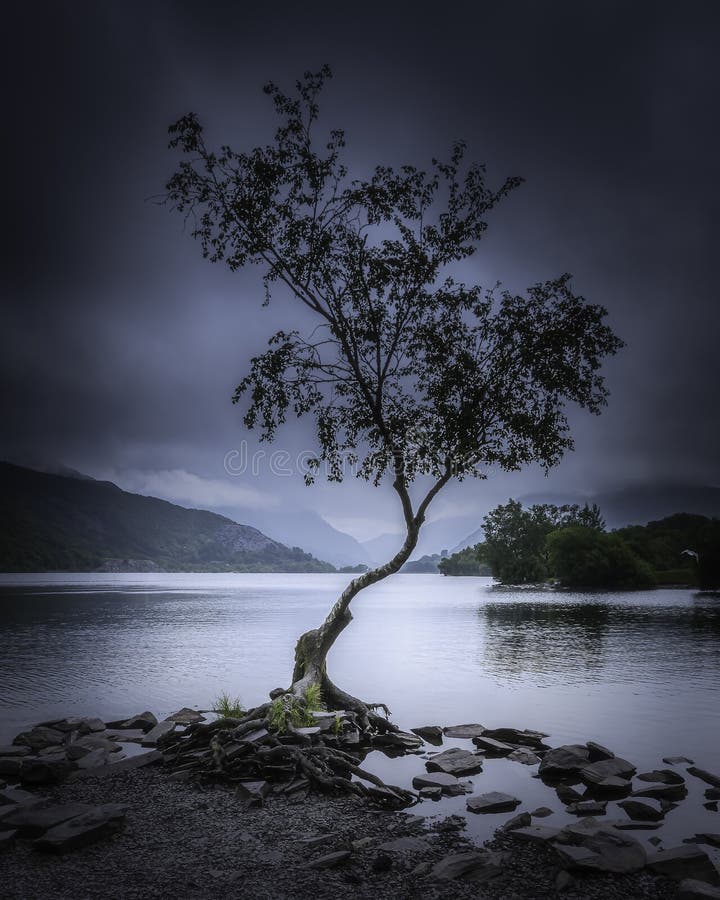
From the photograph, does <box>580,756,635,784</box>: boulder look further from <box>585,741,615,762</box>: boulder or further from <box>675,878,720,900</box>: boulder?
<box>675,878,720,900</box>: boulder

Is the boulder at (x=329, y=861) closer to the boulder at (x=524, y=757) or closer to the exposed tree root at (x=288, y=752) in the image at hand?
the exposed tree root at (x=288, y=752)

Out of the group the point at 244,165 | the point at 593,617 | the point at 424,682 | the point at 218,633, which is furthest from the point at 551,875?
the point at 593,617

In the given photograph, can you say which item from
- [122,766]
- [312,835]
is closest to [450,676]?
[122,766]

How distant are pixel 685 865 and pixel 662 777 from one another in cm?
736

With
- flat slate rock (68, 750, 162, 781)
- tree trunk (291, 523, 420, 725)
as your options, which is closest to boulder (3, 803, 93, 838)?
flat slate rock (68, 750, 162, 781)

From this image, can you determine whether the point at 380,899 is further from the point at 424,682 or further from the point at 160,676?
the point at 160,676

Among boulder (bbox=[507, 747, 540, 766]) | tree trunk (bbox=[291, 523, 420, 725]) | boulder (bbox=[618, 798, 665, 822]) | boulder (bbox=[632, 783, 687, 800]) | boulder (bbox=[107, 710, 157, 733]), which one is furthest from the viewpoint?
tree trunk (bbox=[291, 523, 420, 725])

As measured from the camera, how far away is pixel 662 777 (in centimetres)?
1755

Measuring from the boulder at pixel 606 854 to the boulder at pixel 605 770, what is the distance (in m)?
5.23

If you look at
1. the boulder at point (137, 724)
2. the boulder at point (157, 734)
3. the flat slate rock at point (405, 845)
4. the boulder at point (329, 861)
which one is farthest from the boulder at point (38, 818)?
the boulder at point (137, 724)

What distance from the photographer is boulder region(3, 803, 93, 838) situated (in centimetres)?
1204

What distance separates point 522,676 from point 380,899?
31.8 meters

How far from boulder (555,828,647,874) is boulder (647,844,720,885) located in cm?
25

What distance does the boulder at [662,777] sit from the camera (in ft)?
57.0
